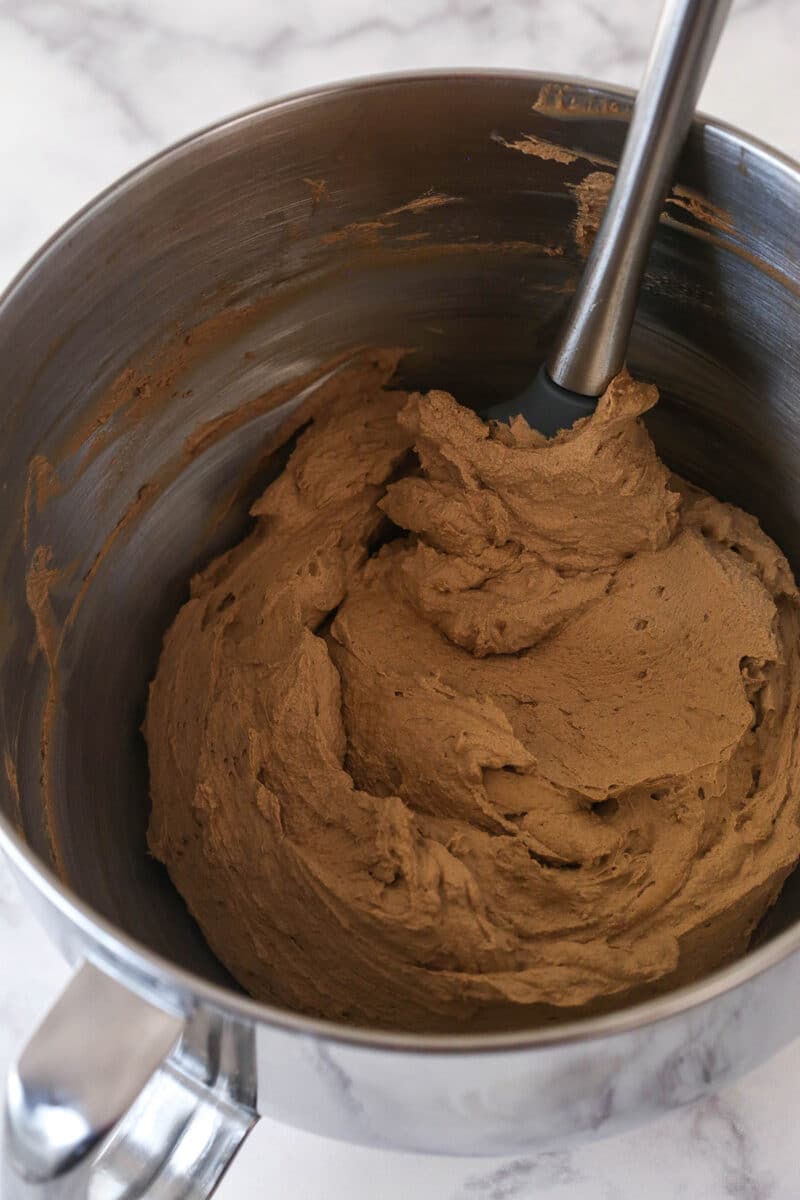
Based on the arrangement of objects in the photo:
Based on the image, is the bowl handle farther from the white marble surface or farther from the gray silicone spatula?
the white marble surface

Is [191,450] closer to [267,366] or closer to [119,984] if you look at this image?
[267,366]

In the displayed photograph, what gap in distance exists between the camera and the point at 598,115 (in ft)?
3.29

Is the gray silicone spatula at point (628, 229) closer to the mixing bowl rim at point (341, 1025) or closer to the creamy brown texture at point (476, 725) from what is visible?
the creamy brown texture at point (476, 725)

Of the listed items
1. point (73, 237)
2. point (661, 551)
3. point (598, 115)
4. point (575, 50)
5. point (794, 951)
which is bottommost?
point (794, 951)

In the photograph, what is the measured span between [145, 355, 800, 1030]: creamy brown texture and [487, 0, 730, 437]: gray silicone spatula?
0.03 m

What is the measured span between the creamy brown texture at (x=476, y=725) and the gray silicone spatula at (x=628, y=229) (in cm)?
3

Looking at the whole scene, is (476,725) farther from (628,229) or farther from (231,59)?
(231,59)

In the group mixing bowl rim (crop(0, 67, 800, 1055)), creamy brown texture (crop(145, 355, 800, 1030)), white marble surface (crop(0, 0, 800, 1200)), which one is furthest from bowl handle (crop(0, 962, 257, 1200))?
white marble surface (crop(0, 0, 800, 1200))

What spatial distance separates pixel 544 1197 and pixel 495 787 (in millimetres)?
341

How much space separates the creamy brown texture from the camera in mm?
956

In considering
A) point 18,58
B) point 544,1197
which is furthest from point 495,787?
point 18,58

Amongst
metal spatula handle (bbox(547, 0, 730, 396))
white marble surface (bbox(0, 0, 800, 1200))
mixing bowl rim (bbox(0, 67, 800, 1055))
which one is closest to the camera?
mixing bowl rim (bbox(0, 67, 800, 1055))

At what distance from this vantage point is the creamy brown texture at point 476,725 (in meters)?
0.96

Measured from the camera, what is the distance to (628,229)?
0.98 meters
